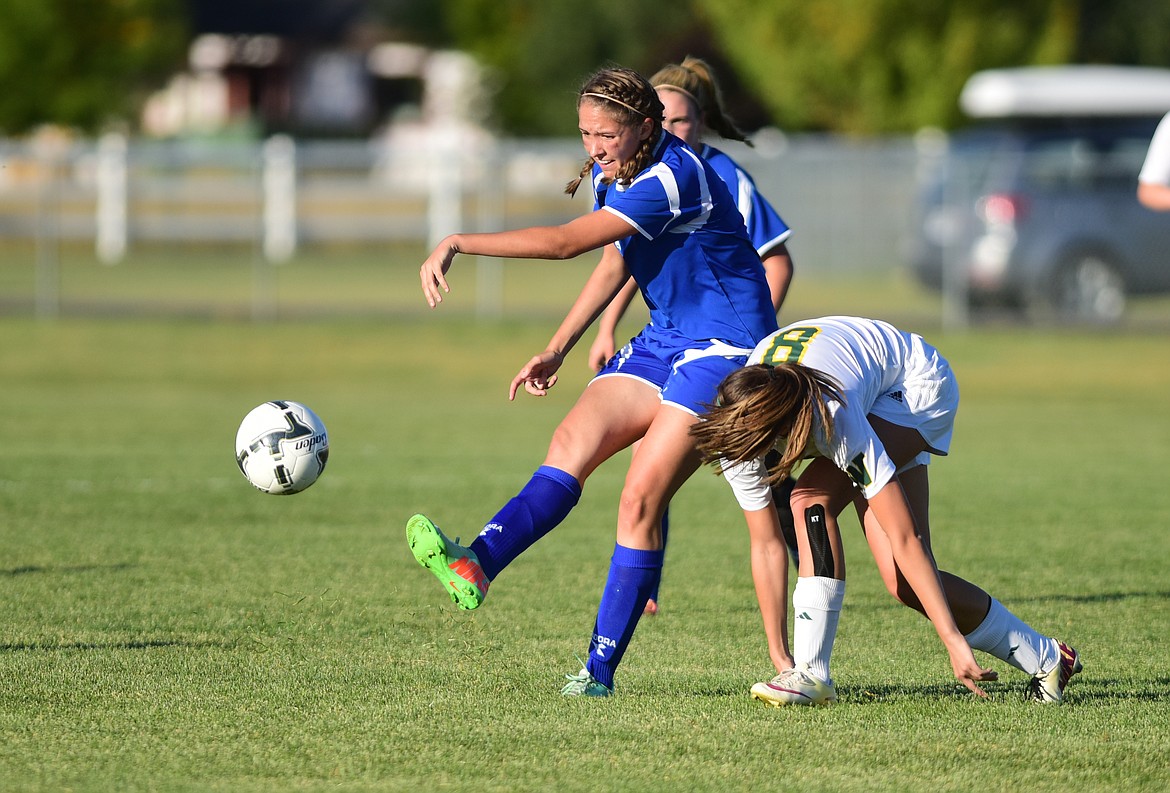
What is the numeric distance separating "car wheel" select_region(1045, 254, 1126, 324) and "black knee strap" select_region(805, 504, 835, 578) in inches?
581

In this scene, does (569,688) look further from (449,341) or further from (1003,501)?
(449,341)

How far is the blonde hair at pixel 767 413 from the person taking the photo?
Answer: 14.5 feet

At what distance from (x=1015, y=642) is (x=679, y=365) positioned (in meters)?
1.36

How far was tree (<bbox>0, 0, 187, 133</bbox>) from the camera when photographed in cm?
3434

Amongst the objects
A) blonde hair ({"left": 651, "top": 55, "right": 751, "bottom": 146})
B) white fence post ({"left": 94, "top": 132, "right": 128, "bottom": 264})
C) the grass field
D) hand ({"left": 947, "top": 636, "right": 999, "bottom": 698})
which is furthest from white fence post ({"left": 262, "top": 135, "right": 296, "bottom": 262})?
hand ({"left": 947, "top": 636, "right": 999, "bottom": 698})

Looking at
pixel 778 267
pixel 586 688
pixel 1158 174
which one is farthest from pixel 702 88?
pixel 586 688

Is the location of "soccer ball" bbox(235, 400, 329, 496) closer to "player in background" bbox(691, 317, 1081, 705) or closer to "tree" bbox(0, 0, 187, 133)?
"player in background" bbox(691, 317, 1081, 705)

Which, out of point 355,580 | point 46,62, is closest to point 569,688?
point 355,580

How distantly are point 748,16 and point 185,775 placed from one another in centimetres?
2728

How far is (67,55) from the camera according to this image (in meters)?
35.3

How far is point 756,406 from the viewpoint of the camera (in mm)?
4430

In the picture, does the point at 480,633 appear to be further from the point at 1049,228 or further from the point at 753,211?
the point at 1049,228

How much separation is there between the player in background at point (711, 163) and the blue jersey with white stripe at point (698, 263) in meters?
0.93

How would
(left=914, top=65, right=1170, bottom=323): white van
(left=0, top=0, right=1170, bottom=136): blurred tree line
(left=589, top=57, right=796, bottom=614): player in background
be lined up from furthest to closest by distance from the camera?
(left=0, top=0, right=1170, bottom=136): blurred tree line, (left=914, top=65, right=1170, bottom=323): white van, (left=589, top=57, right=796, bottom=614): player in background
